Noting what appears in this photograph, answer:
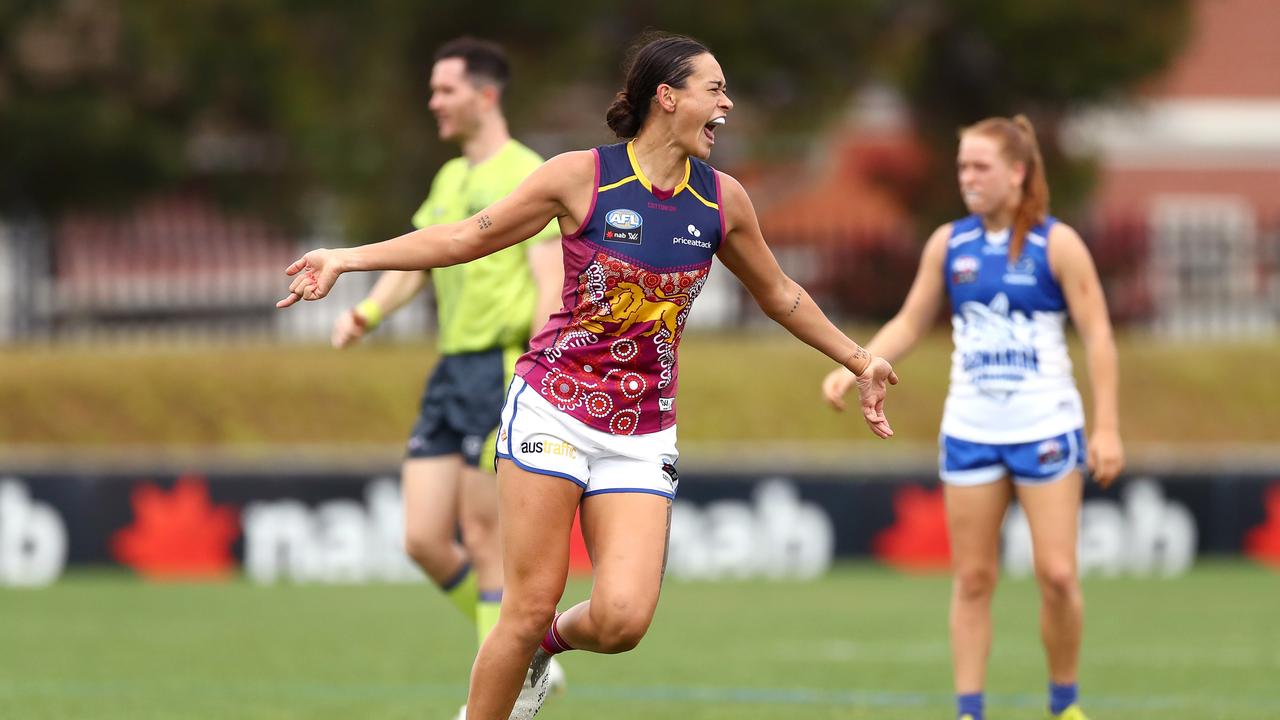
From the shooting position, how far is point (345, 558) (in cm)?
1425

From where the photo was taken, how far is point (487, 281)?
7.57 meters

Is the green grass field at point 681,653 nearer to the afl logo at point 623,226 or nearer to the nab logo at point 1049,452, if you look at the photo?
the nab logo at point 1049,452

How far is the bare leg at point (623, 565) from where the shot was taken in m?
5.47

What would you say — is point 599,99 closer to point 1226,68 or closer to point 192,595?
point 192,595

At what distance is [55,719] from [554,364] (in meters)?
3.09

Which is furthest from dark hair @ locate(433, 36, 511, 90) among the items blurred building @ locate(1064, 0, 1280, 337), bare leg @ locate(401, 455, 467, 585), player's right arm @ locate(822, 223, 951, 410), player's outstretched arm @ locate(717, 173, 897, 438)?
blurred building @ locate(1064, 0, 1280, 337)

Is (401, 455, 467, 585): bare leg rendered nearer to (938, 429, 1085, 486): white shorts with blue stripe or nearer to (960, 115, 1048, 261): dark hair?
(938, 429, 1085, 486): white shorts with blue stripe

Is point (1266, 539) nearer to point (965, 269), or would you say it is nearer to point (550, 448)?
point (965, 269)

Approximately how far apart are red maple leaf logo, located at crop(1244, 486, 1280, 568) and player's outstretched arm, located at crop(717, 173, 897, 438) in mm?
9777

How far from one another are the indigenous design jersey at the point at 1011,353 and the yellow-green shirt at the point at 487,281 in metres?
1.71

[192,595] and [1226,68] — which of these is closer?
[192,595]

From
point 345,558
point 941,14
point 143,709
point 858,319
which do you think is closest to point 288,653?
point 143,709

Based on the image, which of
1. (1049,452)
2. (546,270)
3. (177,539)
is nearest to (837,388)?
(1049,452)

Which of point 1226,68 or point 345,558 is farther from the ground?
point 1226,68
